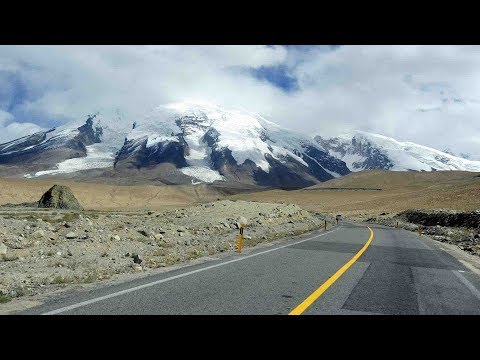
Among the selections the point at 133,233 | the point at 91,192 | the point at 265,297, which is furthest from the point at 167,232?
the point at 91,192

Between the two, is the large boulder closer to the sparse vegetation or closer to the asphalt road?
the asphalt road

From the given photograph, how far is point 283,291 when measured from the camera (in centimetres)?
852

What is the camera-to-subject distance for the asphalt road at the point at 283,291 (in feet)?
22.8

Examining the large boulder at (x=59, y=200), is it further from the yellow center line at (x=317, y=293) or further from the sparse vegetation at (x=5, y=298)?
the sparse vegetation at (x=5, y=298)

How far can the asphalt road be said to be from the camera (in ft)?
22.8

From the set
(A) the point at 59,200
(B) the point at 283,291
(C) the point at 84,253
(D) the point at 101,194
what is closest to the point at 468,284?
(B) the point at 283,291

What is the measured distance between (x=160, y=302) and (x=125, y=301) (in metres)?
0.58

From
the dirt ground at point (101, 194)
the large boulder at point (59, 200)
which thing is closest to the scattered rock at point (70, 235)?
the large boulder at point (59, 200)

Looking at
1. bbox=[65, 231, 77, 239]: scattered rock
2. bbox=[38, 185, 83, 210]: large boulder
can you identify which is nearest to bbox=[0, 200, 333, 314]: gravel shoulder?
bbox=[65, 231, 77, 239]: scattered rock

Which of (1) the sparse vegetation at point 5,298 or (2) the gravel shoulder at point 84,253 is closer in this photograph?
(1) the sparse vegetation at point 5,298

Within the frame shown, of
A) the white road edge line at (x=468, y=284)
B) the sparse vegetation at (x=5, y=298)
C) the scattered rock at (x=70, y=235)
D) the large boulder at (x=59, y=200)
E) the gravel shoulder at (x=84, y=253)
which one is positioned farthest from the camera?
the large boulder at (x=59, y=200)

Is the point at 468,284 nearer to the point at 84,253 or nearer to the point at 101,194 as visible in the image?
the point at 84,253

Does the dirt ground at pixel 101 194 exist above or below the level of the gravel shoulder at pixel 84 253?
above
